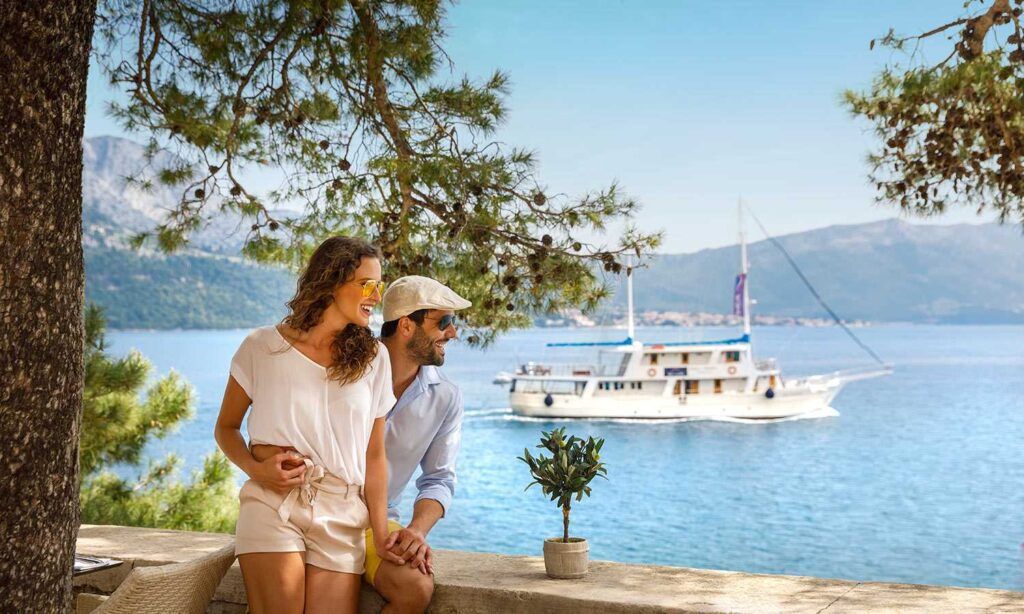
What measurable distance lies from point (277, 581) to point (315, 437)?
0.29m

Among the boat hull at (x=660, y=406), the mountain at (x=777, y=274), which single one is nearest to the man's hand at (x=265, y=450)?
the boat hull at (x=660, y=406)

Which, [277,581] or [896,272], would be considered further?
[896,272]

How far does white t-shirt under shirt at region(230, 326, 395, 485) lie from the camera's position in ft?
6.79

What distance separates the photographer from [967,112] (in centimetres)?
385

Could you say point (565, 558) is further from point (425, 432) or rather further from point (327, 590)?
point (327, 590)

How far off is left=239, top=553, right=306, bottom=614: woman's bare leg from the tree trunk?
14.3 inches

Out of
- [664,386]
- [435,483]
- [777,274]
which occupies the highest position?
[777,274]

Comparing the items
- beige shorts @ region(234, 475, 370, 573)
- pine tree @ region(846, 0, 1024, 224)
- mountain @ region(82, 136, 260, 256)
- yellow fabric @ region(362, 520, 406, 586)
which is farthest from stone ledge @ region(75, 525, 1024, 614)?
mountain @ region(82, 136, 260, 256)

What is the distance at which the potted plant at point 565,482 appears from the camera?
2.39 metres

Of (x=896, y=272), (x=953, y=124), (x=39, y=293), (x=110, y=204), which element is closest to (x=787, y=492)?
(x=953, y=124)

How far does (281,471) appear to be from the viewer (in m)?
2.03

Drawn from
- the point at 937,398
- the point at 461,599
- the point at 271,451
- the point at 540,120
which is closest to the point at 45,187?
the point at 271,451

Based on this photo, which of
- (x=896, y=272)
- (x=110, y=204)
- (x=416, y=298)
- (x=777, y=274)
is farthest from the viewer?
(x=896, y=272)

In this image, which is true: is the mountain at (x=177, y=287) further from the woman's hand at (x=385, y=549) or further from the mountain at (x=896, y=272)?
the woman's hand at (x=385, y=549)
